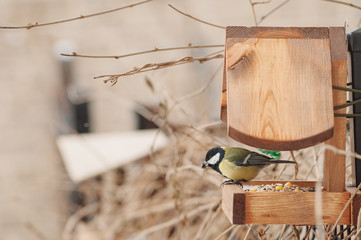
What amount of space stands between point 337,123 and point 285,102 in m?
0.18

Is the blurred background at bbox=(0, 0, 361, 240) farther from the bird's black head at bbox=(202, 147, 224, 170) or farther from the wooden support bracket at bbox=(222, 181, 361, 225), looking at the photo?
the wooden support bracket at bbox=(222, 181, 361, 225)

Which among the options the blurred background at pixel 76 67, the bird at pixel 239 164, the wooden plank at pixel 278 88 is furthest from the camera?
the blurred background at pixel 76 67

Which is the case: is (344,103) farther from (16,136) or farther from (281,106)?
(16,136)

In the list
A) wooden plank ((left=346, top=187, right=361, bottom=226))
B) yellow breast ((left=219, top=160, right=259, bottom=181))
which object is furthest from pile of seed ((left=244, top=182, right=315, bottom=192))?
wooden plank ((left=346, top=187, right=361, bottom=226))

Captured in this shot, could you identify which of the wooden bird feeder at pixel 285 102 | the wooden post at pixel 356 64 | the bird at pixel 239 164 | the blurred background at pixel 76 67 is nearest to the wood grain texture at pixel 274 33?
the wooden bird feeder at pixel 285 102

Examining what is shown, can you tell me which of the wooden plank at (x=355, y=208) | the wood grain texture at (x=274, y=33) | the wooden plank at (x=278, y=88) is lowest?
the wooden plank at (x=355, y=208)

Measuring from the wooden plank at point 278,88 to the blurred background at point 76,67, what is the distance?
3404 millimetres

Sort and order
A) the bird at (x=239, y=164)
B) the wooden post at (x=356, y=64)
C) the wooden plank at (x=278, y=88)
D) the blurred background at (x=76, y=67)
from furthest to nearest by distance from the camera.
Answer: the blurred background at (x=76, y=67)
the bird at (x=239, y=164)
the wooden post at (x=356, y=64)
the wooden plank at (x=278, y=88)

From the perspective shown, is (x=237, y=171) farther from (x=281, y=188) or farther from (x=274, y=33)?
(x=274, y=33)

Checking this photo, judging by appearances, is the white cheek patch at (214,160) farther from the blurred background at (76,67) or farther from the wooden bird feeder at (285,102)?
the blurred background at (76,67)

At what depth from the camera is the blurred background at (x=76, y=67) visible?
4922 mm

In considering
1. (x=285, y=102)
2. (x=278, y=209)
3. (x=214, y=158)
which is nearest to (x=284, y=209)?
(x=278, y=209)

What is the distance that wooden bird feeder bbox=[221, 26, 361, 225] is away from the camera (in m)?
1.23

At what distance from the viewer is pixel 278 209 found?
50.9 inches
